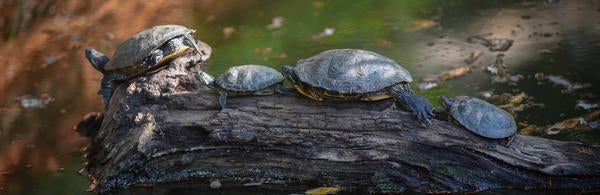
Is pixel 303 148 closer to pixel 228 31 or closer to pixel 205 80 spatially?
pixel 205 80

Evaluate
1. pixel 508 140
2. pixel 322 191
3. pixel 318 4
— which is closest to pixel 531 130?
pixel 508 140

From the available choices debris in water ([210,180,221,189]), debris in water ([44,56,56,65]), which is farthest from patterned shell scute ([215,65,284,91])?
debris in water ([44,56,56,65])

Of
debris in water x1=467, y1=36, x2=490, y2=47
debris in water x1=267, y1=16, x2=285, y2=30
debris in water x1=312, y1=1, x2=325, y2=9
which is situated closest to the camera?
debris in water x1=467, y1=36, x2=490, y2=47

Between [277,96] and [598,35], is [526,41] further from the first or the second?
[277,96]

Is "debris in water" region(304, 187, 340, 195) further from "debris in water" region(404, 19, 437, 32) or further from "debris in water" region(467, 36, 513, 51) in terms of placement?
"debris in water" region(404, 19, 437, 32)

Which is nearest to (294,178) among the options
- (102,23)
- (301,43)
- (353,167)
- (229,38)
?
(353,167)

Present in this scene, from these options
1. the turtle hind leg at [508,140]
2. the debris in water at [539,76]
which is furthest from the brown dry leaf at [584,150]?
the debris in water at [539,76]

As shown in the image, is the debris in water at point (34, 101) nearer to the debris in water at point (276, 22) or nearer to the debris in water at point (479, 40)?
the debris in water at point (276, 22)
